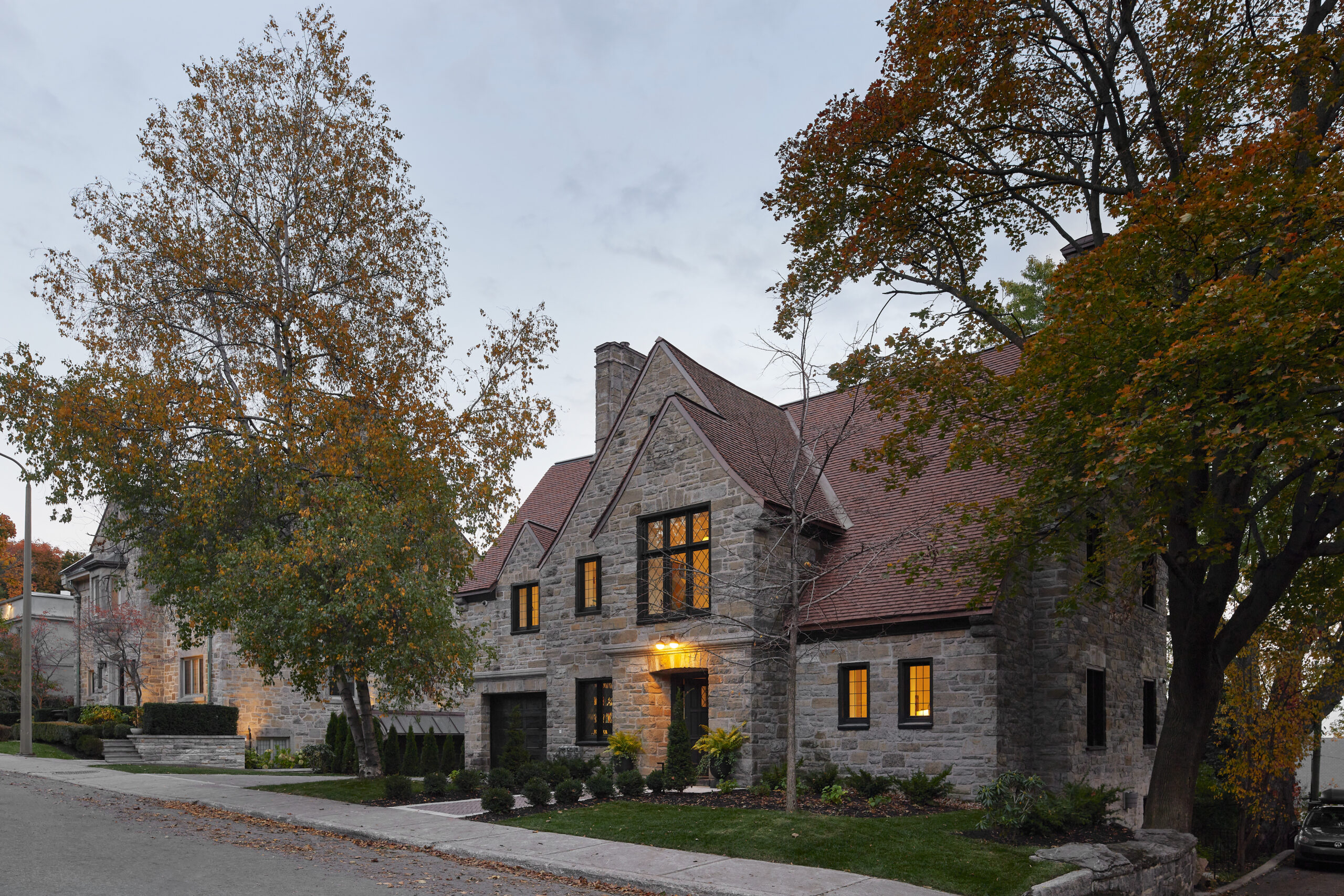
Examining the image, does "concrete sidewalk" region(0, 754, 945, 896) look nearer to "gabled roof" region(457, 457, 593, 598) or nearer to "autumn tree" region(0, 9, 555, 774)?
"autumn tree" region(0, 9, 555, 774)

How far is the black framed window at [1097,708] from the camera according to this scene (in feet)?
62.8

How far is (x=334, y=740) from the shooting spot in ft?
92.3

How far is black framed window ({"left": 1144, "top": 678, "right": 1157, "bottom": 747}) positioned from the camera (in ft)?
73.8

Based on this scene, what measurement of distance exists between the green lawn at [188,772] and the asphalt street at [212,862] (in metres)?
8.80

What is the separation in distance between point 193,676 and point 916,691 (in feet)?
110

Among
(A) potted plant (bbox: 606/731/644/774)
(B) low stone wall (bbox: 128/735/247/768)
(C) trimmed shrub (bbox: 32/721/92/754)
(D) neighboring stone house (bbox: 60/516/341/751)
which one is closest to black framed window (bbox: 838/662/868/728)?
(A) potted plant (bbox: 606/731/644/774)

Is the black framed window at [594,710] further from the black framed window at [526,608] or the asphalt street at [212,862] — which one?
the asphalt street at [212,862]

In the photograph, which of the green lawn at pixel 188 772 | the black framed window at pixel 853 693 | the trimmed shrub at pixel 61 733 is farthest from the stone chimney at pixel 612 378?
the trimmed shrub at pixel 61 733

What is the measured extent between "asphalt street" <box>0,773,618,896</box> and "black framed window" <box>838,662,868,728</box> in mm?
8891

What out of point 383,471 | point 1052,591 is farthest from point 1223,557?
point 383,471

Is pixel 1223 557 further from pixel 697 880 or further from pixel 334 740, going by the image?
pixel 334 740

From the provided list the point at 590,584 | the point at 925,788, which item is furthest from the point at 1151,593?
the point at 590,584

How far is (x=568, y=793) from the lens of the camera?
1595 cm

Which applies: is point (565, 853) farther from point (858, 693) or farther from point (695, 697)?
point (695, 697)
